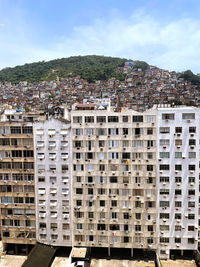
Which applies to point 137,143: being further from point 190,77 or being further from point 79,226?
point 190,77

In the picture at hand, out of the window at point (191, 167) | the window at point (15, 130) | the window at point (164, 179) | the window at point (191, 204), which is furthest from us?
the window at point (15, 130)

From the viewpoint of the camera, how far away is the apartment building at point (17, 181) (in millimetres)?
40938

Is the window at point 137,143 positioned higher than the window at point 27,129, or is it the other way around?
the window at point 27,129

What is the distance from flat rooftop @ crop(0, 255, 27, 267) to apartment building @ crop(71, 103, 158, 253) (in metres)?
14.0

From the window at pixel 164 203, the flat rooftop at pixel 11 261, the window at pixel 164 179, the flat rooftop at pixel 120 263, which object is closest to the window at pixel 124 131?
the window at pixel 164 179

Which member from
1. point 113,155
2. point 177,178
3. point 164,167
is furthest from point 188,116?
point 113,155

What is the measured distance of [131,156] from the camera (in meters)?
39.4

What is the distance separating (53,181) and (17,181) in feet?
25.3

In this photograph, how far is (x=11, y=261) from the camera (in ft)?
137

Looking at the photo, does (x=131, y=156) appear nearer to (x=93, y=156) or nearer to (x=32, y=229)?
(x=93, y=156)

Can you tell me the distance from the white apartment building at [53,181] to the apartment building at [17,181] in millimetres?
1521

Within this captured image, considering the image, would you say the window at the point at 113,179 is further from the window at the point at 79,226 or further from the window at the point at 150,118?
the window at the point at 150,118

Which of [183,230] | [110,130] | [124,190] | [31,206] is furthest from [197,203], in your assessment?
[31,206]

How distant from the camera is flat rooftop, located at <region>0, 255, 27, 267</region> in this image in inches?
1606
